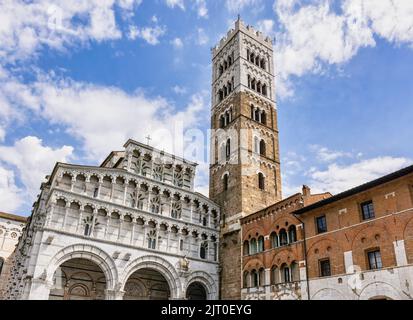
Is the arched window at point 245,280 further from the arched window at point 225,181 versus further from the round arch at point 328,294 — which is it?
the arched window at point 225,181

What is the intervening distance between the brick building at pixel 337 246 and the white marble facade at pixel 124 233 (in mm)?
5306

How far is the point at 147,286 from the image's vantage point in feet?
97.8

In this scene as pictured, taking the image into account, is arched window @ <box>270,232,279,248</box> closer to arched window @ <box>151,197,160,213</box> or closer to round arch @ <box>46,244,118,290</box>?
arched window @ <box>151,197,160,213</box>

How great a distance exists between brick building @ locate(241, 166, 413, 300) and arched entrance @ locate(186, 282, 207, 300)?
4947mm

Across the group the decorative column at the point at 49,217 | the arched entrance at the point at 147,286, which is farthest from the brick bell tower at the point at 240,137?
the decorative column at the point at 49,217

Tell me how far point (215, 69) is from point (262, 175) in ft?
58.9

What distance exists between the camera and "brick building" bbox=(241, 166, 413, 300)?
1839cm

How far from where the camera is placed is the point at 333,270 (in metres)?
21.5

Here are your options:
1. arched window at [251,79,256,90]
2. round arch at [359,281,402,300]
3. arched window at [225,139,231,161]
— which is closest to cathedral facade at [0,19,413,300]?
round arch at [359,281,402,300]

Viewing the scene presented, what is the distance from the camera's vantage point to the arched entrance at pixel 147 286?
2906 cm

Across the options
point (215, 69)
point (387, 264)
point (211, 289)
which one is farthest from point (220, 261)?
point (215, 69)

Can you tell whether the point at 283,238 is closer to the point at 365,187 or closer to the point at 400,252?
the point at 365,187

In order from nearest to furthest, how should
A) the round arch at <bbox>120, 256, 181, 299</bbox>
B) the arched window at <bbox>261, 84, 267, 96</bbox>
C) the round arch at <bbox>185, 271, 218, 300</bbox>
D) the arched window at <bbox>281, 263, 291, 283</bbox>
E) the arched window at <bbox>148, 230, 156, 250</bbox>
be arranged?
the arched window at <bbox>281, 263, 291, 283</bbox>, the round arch at <bbox>120, 256, 181, 299</bbox>, the arched window at <bbox>148, 230, 156, 250</bbox>, the round arch at <bbox>185, 271, 218, 300</bbox>, the arched window at <bbox>261, 84, 267, 96</bbox>
